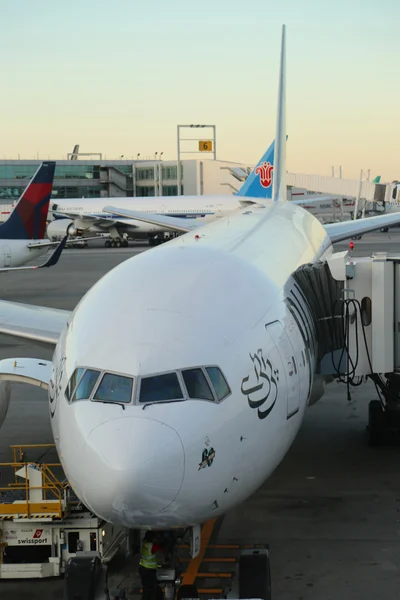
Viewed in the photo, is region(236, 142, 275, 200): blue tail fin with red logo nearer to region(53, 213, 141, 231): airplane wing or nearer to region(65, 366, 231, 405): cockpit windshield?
region(53, 213, 141, 231): airplane wing

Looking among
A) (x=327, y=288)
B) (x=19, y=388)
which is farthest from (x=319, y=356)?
(x=19, y=388)

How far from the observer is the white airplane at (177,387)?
7.94m

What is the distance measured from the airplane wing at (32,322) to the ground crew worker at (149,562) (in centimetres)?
720

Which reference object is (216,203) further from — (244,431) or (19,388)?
(244,431)

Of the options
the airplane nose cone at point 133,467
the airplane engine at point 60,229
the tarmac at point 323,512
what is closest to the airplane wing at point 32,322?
the tarmac at point 323,512

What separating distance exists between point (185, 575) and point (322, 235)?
10.4 m

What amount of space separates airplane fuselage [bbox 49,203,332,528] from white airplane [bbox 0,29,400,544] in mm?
13

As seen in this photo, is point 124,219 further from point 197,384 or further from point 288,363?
point 197,384

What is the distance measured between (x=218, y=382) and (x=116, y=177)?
10415cm

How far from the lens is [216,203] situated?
73125mm

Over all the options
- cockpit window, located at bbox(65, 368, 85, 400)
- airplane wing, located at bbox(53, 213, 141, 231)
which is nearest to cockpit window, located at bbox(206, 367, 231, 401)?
cockpit window, located at bbox(65, 368, 85, 400)

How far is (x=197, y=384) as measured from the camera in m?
8.45

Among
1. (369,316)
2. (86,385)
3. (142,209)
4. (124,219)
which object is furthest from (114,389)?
(142,209)

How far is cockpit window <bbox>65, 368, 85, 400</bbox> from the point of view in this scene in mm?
8789
